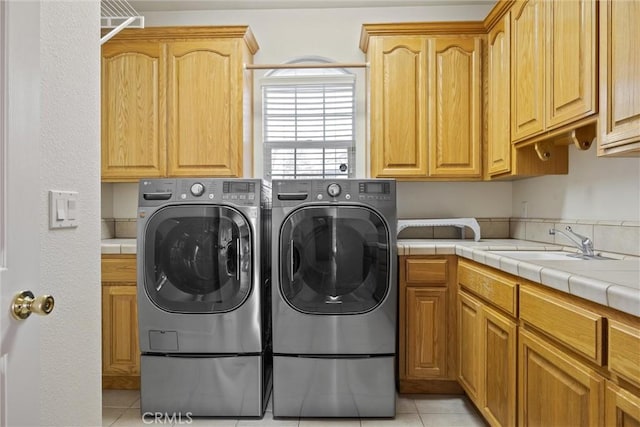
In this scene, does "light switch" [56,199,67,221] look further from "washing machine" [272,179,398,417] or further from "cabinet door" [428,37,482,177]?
"cabinet door" [428,37,482,177]

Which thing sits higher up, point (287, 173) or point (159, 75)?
point (159, 75)

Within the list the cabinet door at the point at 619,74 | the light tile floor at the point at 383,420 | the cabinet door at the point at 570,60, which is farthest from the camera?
the light tile floor at the point at 383,420

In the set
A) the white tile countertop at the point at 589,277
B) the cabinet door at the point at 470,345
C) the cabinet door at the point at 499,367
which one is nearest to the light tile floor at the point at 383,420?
the cabinet door at the point at 470,345

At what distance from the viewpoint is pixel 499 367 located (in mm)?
1827

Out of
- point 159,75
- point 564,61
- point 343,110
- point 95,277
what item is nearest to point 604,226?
point 564,61

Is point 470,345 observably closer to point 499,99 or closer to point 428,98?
point 499,99

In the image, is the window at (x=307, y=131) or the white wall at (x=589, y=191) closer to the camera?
the white wall at (x=589, y=191)

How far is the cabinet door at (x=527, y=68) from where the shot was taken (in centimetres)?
207

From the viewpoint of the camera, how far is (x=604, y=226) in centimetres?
205

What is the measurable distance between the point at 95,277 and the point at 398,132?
2088mm

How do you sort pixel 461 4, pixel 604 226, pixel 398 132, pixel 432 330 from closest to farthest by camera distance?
pixel 604 226 → pixel 432 330 → pixel 398 132 → pixel 461 4

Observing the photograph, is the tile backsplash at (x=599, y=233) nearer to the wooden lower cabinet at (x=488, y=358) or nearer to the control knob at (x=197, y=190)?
the wooden lower cabinet at (x=488, y=358)

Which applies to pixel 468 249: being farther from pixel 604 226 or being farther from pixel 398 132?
pixel 398 132

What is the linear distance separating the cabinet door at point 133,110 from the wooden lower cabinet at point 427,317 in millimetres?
1792
